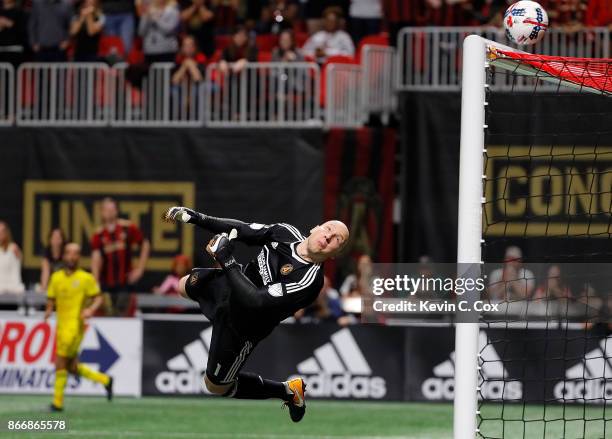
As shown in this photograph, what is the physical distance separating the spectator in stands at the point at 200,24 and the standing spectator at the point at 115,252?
322 centimetres

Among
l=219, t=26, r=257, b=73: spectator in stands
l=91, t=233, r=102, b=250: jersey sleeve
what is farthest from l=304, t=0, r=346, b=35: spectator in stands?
l=91, t=233, r=102, b=250: jersey sleeve

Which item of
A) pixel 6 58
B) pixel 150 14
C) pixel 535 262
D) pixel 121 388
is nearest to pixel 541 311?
pixel 535 262

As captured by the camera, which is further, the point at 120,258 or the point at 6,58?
the point at 6,58

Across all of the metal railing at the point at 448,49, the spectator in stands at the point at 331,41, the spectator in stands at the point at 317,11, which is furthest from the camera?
the spectator in stands at the point at 317,11

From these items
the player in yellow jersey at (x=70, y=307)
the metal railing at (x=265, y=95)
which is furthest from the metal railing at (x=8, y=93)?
the player in yellow jersey at (x=70, y=307)

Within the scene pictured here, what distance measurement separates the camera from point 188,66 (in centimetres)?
2088

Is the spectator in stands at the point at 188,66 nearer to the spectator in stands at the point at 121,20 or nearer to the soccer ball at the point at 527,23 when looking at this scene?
the spectator in stands at the point at 121,20

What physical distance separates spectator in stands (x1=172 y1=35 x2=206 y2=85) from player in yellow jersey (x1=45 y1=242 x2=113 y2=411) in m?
4.76

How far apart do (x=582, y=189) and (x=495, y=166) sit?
137 cm

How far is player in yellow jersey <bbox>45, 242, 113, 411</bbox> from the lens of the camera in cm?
1680

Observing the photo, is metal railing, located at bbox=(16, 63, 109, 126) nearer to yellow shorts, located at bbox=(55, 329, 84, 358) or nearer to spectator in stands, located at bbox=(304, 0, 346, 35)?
spectator in stands, located at bbox=(304, 0, 346, 35)

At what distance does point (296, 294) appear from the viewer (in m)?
10.6

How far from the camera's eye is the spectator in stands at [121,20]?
22.6 m

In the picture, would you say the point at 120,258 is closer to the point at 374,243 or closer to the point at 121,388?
the point at 121,388
